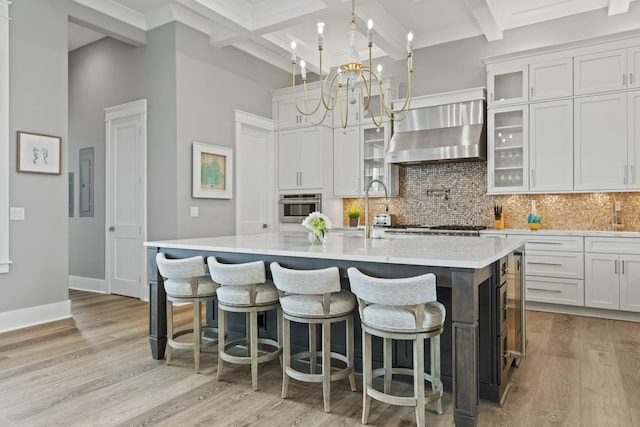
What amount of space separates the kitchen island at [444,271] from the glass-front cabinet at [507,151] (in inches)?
87.4

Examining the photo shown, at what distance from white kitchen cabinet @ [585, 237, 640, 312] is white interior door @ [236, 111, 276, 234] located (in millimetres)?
4133

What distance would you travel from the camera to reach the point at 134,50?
538 centimetres

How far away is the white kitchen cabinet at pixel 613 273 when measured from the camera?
13.8ft

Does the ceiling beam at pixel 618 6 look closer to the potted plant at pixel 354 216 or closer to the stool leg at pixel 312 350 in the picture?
the potted plant at pixel 354 216

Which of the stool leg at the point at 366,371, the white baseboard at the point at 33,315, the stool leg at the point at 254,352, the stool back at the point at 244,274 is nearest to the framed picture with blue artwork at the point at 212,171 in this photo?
the white baseboard at the point at 33,315

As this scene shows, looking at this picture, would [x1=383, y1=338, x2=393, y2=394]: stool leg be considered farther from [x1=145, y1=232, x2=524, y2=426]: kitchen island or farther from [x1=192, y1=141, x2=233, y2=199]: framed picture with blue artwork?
[x1=192, y1=141, x2=233, y2=199]: framed picture with blue artwork

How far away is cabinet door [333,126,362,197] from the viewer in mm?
6062

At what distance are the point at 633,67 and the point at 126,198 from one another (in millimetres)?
6051

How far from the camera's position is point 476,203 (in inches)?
217

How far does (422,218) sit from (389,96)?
1.75 m

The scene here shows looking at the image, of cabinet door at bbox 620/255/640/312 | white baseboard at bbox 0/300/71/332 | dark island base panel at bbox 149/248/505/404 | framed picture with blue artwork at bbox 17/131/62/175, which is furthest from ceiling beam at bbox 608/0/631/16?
white baseboard at bbox 0/300/71/332

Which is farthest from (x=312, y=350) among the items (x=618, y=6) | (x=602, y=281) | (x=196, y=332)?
(x=618, y=6)

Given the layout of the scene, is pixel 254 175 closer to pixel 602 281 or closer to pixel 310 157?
pixel 310 157

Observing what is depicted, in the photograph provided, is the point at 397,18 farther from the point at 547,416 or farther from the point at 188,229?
the point at 547,416
